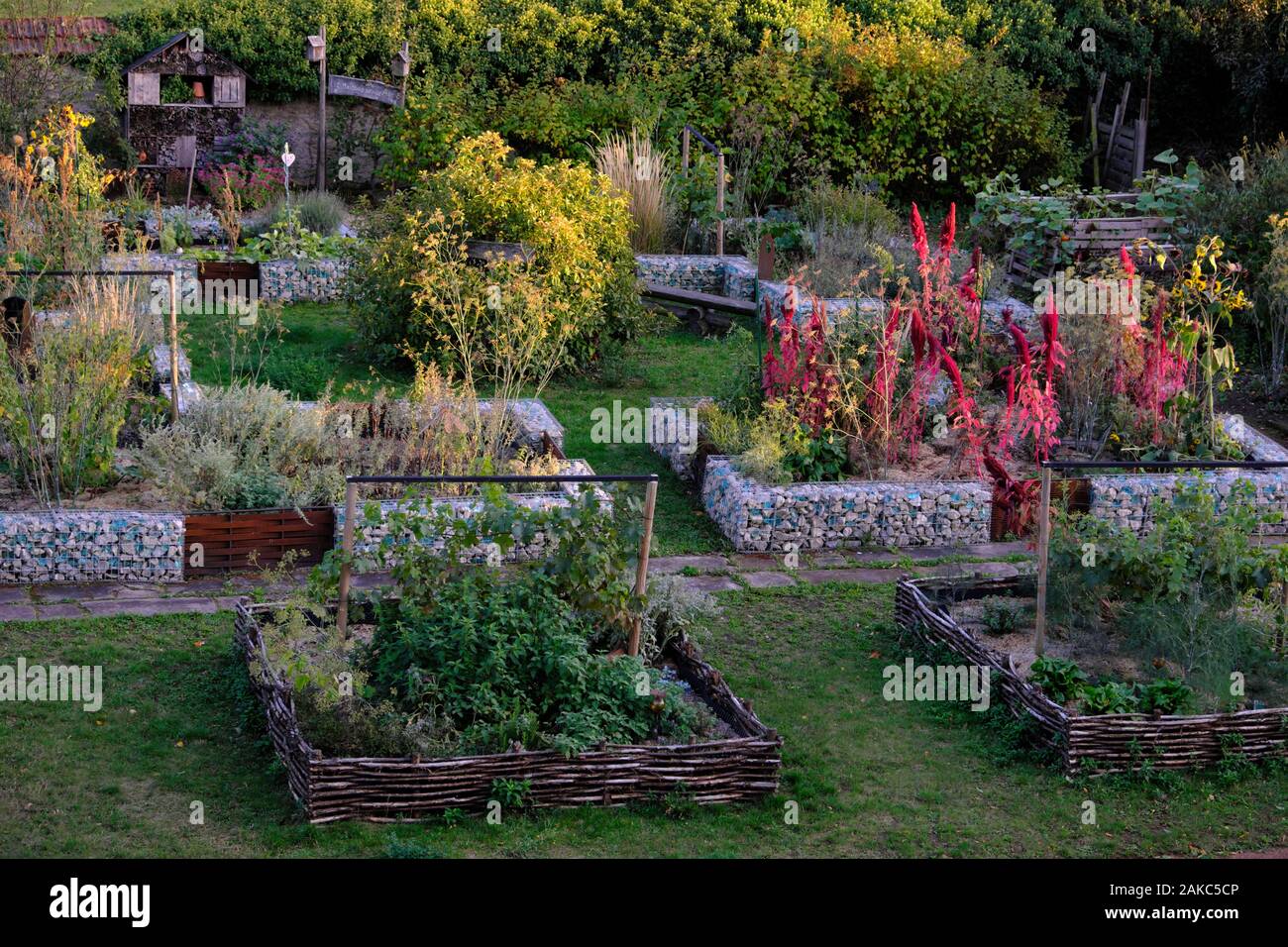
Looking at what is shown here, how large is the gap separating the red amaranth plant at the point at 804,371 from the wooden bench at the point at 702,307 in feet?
13.2

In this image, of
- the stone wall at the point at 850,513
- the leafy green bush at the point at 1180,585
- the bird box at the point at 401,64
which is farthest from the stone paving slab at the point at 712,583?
the bird box at the point at 401,64

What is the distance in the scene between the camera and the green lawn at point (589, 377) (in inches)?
410

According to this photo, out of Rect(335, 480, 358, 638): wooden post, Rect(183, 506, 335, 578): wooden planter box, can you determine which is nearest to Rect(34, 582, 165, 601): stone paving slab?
Rect(183, 506, 335, 578): wooden planter box

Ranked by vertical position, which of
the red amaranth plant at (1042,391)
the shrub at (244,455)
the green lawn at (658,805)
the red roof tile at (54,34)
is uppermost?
the red roof tile at (54,34)

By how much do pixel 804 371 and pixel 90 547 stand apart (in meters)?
4.58

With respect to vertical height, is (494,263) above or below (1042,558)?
above

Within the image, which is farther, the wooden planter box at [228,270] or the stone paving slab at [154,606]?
the wooden planter box at [228,270]

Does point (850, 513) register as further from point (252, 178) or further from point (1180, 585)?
point (252, 178)

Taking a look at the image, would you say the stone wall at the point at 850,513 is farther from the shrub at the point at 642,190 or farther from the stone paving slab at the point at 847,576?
the shrub at the point at 642,190

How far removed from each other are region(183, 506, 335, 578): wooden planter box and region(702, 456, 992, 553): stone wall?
8.16 ft

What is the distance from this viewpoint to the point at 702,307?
1493 centimetres

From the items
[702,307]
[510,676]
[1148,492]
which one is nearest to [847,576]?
[1148,492]

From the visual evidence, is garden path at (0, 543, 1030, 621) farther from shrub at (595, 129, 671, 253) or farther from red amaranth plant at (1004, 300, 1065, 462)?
shrub at (595, 129, 671, 253)
